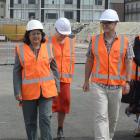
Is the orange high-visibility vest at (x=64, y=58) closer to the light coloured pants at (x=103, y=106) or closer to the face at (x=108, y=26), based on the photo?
the light coloured pants at (x=103, y=106)

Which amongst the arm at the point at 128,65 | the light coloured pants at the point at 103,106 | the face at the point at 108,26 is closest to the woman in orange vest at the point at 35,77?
the light coloured pants at the point at 103,106

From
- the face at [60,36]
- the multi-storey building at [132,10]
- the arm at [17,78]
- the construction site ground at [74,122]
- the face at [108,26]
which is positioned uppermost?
the multi-storey building at [132,10]

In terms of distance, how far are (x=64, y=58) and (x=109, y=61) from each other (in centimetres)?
121

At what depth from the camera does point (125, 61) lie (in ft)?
24.2

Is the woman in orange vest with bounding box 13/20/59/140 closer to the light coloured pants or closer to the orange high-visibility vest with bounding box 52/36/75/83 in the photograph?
the light coloured pants

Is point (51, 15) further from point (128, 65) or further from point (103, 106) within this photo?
point (103, 106)

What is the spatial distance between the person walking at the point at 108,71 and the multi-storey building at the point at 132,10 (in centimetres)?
12263

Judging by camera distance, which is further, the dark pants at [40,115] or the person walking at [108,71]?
the person walking at [108,71]

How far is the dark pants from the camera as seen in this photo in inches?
270

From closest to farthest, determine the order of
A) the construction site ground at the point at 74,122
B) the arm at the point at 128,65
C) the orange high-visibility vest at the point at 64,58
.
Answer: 1. the arm at the point at 128,65
2. the orange high-visibility vest at the point at 64,58
3. the construction site ground at the point at 74,122

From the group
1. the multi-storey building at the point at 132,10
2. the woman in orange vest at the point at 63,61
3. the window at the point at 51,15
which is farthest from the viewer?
the multi-storey building at the point at 132,10

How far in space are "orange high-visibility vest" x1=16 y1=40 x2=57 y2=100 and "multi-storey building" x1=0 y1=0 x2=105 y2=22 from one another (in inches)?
3843

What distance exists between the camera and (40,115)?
6863mm

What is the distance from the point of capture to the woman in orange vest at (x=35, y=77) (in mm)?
6871
